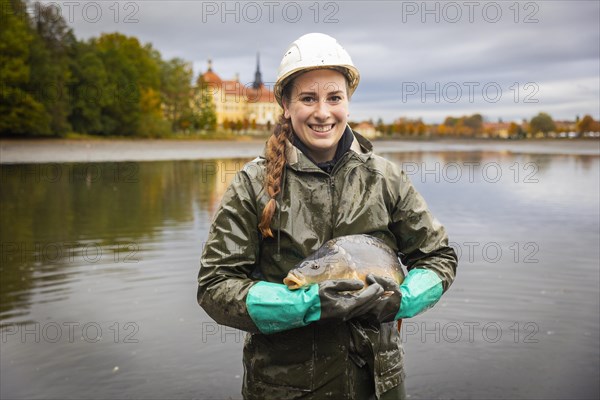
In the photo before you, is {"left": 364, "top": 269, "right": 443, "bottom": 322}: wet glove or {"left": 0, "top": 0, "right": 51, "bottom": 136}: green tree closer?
{"left": 364, "top": 269, "right": 443, "bottom": 322}: wet glove

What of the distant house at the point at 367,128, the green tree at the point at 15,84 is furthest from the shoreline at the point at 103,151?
the distant house at the point at 367,128

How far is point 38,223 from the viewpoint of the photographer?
14.6m

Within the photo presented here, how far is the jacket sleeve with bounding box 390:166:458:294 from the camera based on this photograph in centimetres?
323

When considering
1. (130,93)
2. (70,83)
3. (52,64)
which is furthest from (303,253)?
(130,93)

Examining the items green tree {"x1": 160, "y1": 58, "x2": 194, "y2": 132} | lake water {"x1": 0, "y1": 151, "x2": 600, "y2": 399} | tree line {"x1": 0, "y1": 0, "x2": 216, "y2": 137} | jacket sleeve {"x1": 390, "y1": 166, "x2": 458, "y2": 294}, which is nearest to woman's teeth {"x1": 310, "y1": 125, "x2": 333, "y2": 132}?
jacket sleeve {"x1": 390, "y1": 166, "x2": 458, "y2": 294}

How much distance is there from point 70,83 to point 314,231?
66.2 metres

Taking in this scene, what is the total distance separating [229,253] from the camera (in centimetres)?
303

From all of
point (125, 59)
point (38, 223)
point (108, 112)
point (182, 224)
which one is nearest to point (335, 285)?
point (182, 224)

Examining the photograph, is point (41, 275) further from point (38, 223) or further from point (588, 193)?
point (588, 193)

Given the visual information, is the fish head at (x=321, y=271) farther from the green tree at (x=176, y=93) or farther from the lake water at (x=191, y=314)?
the green tree at (x=176, y=93)

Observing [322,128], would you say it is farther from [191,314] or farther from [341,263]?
[191,314]

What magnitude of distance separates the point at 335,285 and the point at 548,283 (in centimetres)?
752

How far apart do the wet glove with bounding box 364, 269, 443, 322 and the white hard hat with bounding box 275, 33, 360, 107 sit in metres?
0.98

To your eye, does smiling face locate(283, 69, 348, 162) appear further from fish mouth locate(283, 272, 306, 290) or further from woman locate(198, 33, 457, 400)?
fish mouth locate(283, 272, 306, 290)
